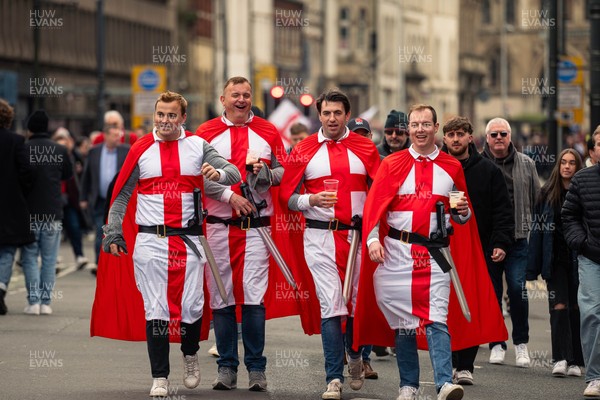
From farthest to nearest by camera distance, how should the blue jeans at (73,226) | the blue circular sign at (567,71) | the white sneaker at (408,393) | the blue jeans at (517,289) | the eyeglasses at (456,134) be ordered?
the blue circular sign at (567,71) → the blue jeans at (73,226) → the blue jeans at (517,289) → the eyeglasses at (456,134) → the white sneaker at (408,393)

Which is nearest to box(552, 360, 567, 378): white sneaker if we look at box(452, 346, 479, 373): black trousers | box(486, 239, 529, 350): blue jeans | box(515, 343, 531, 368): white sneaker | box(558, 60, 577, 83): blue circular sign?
box(515, 343, 531, 368): white sneaker

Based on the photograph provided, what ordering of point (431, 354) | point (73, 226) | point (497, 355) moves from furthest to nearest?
point (73, 226), point (497, 355), point (431, 354)

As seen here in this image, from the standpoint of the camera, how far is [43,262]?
18.5 metres

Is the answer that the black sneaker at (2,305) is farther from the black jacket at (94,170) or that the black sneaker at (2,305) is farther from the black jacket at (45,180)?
the black jacket at (94,170)

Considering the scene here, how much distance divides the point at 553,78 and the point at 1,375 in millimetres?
17160

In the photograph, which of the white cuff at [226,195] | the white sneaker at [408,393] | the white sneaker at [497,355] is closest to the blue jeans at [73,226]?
the white sneaker at [497,355]

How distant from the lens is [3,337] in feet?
51.5

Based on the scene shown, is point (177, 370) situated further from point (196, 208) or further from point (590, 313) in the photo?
point (590, 313)

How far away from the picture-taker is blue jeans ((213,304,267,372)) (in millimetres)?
12195

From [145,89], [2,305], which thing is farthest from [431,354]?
[145,89]

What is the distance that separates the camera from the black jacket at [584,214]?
12.3m

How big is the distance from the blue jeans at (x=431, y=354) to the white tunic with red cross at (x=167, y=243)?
139 centimetres

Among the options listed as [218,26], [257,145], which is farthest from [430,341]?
[218,26]

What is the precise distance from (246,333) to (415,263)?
147cm
